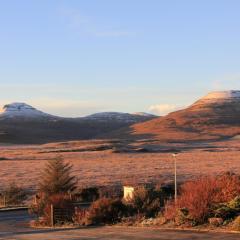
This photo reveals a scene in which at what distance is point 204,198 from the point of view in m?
23.8

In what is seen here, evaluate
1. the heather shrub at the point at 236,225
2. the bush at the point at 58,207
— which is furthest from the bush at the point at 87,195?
the heather shrub at the point at 236,225

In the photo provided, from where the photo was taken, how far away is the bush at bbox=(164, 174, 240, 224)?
2341cm

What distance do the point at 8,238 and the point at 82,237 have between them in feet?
9.72

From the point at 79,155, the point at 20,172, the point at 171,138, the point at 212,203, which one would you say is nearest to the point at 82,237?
the point at 212,203

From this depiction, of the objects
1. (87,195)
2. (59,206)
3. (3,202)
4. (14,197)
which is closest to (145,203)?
(59,206)

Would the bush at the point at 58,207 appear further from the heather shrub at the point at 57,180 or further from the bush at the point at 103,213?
the heather shrub at the point at 57,180

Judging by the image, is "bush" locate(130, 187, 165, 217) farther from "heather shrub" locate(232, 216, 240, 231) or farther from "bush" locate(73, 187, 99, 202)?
"bush" locate(73, 187, 99, 202)

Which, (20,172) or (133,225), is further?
(20,172)

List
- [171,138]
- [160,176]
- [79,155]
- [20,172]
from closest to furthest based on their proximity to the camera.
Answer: [160,176] → [20,172] → [79,155] → [171,138]

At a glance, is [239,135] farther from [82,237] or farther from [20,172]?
[82,237]

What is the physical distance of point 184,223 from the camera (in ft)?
77.0

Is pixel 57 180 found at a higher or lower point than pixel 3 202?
higher

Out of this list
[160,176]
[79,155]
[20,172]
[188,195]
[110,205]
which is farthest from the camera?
[79,155]

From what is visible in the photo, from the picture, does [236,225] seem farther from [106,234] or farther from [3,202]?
[3,202]
